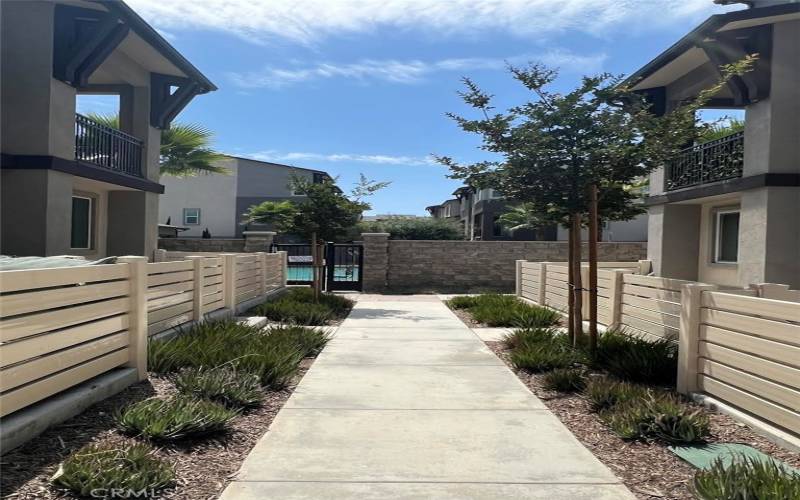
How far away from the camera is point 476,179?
7.84 m

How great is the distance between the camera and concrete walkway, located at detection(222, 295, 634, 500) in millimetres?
3609

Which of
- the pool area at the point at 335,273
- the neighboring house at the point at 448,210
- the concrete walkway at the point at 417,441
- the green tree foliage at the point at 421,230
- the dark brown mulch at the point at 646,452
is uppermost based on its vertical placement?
the neighboring house at the point at 448,210

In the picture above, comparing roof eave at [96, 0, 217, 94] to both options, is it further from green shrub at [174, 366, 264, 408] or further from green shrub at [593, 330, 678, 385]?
green shrub at [593, 330, 678, 385]

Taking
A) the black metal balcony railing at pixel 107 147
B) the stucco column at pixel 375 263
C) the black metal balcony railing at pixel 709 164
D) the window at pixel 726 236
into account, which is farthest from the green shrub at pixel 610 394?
Answer: the stucco column at pixel 375 263

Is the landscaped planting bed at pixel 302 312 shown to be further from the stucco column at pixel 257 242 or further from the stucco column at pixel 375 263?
the stucco column at pixel 257 242

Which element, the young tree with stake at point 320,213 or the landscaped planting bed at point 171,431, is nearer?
the landscaped planting bed at point 171,431

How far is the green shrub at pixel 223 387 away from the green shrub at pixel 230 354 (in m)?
0.33

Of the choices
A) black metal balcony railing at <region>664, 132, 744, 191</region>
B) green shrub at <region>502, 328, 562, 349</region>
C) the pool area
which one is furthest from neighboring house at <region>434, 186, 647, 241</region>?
green shrub at <region>502, 328, 562, 349</region>

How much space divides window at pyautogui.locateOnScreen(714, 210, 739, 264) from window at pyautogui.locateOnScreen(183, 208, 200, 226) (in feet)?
108

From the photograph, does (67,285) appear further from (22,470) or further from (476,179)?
(476,179)

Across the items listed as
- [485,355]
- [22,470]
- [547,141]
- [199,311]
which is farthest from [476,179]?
[22,470]

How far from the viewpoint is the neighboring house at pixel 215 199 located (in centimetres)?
3812

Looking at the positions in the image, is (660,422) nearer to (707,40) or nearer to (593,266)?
(593,266)

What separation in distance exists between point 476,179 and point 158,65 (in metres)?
10.4
